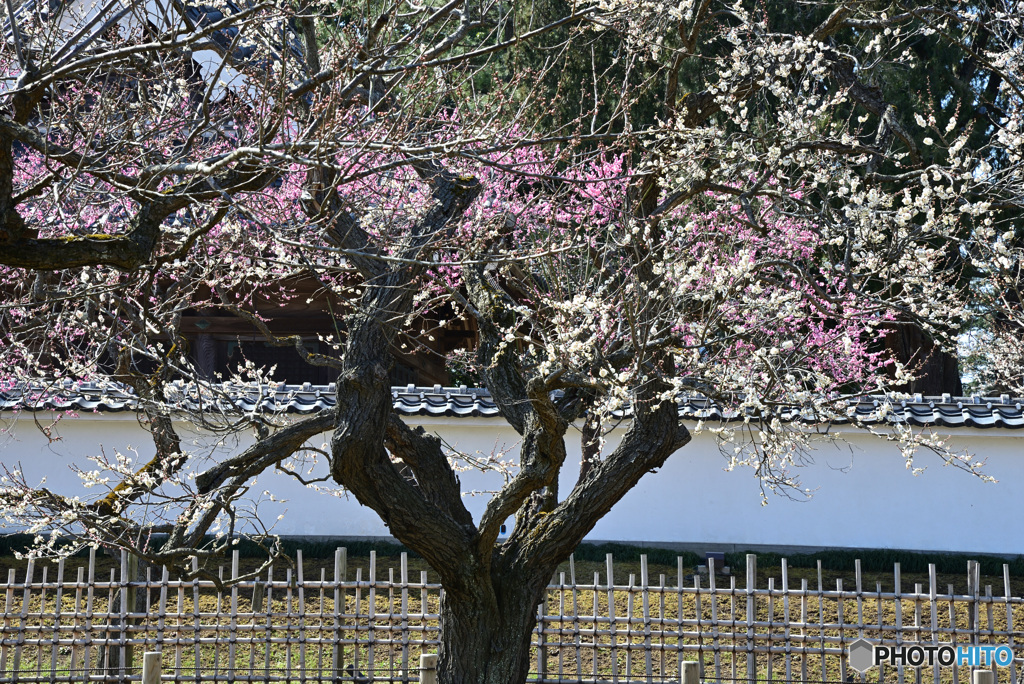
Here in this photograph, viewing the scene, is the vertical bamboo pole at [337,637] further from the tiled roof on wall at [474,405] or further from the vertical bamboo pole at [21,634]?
the tiled roof on wall at [474,405]

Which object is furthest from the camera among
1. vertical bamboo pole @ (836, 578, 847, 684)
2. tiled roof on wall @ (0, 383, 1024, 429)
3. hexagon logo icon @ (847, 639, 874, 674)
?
tiled roof on wall @ (0, 383, 1024, 429)

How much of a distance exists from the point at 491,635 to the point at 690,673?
4.02 feet

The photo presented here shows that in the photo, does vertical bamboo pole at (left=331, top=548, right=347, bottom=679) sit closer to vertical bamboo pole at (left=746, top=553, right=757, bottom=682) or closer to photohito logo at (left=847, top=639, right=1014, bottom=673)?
vertical bamboo pole at (left=746, top=553, right=757, bottom=682)

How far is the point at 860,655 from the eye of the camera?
5.68 metres

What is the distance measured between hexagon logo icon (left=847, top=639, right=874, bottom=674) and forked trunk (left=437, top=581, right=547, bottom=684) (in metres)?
2.09

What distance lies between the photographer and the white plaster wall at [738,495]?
367 inches

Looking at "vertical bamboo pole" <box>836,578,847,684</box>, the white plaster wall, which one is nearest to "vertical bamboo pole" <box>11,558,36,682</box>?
the white plaster wall

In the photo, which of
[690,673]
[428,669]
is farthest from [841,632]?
[428,669]

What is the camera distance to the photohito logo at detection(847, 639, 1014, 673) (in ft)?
18.4

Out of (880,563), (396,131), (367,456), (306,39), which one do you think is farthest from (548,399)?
(880,563)

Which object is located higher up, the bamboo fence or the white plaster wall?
the white plaster wall

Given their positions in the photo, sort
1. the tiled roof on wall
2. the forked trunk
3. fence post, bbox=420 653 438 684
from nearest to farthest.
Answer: the forked trunk, fence post, bbox=420 653 438 684, the tiled roof on wall

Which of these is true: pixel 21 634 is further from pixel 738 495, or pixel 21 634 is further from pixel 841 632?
pixel 738 495

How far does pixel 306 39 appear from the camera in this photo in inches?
162
